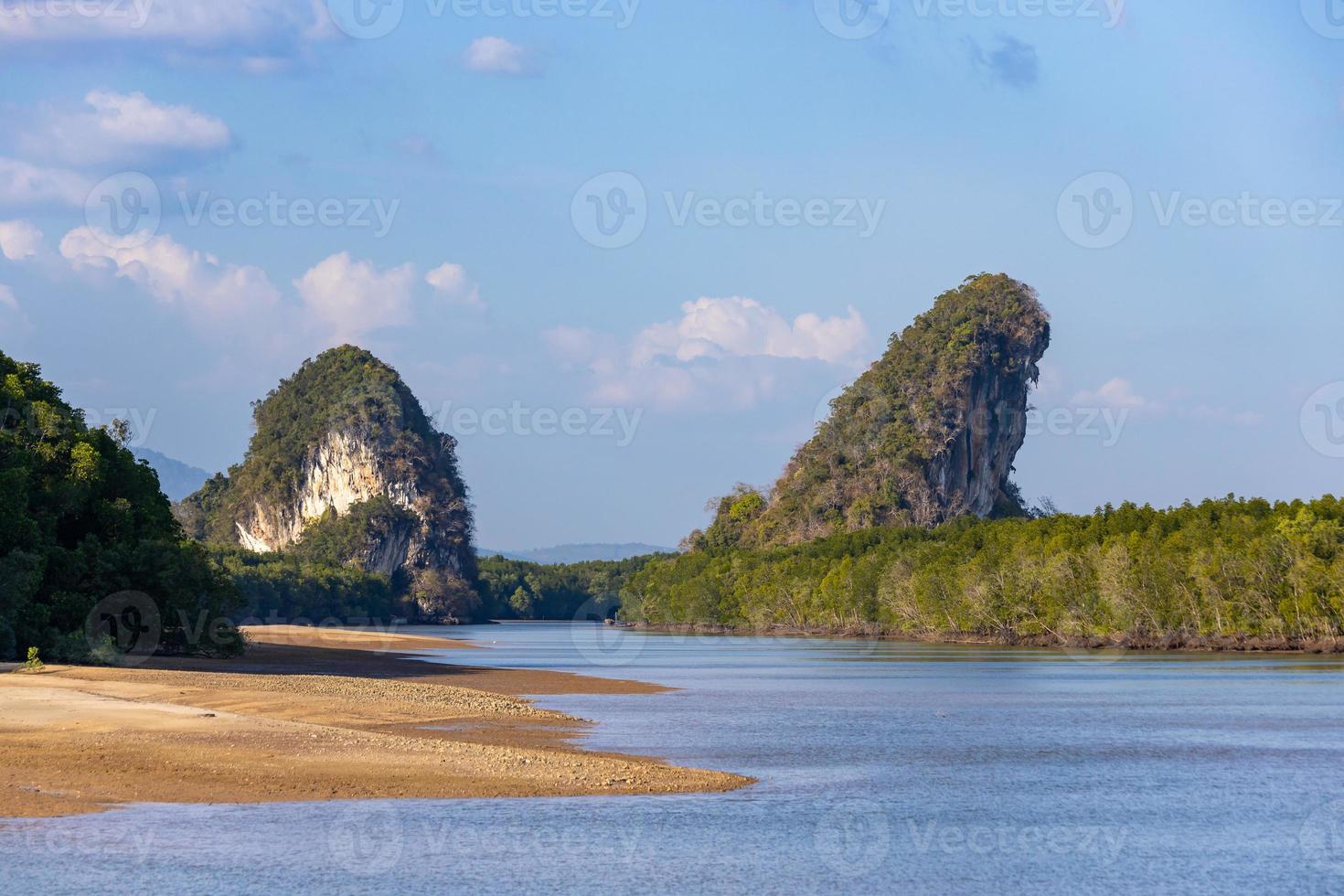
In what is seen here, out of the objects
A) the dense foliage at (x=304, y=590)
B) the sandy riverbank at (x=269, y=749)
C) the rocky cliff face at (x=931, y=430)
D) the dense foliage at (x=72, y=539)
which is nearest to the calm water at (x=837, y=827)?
the sandy riverbank at (x=269, y=749)

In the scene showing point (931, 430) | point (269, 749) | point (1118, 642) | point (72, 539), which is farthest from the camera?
point (931, 430)

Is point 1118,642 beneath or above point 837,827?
above

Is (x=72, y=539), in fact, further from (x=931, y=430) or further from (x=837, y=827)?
(x=931, y=430)

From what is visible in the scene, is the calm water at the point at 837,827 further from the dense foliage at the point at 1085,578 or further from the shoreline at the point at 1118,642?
the shoreline at the point at 1118,642

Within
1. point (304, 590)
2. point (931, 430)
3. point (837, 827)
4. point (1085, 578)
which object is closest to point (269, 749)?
point (837, 827)

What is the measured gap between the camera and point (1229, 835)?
67.1 ft

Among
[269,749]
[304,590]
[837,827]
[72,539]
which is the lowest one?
[837,827]

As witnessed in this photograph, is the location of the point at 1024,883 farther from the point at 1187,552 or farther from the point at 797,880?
the point at 1187,552

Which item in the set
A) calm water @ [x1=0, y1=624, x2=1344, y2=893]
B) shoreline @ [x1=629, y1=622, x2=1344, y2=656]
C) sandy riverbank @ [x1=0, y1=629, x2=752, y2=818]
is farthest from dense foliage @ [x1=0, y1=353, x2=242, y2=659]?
shoreline @ [x1=629, y1=622, x2=1344, y2=656]

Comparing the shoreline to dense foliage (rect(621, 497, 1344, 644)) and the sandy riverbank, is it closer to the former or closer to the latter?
dense foliage (rect(621, 497, 1344, 644))

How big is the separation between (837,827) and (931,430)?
153067mm

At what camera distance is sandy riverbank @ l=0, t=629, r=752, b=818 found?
2072 centimetres

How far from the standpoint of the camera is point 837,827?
67.5 feet

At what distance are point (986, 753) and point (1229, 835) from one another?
9587 millimetres
